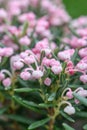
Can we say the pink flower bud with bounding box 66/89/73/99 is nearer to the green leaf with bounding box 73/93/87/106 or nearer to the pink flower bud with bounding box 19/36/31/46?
the green leaf with bounding box 73/93/87/106

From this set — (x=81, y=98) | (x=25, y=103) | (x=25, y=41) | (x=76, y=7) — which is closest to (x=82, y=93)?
(x=81, y=98)

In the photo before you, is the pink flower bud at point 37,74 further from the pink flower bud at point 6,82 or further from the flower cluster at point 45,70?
the pink flower bud at point 6,82

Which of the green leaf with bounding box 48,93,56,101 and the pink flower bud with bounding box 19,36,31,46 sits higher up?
the pink flower bud with bounding box 19,36,31,46

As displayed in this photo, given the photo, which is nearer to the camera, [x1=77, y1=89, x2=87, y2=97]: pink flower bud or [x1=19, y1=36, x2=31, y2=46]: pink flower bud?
[x1=77, y1=89, x2=87, y2=97]: pink flower bud

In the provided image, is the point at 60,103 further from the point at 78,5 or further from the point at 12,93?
the point at 78,5

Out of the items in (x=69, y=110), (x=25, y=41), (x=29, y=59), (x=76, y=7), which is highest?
(x=76, y=7)

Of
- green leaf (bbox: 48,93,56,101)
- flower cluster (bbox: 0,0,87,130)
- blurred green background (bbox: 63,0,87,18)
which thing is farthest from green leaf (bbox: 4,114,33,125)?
blurred green background (bbox: 63,0,87,18)

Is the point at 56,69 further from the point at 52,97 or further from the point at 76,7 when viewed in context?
the point at 76,7

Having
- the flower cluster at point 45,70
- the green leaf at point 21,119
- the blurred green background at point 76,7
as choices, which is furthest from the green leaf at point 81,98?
the blurred green background at point 76,7
